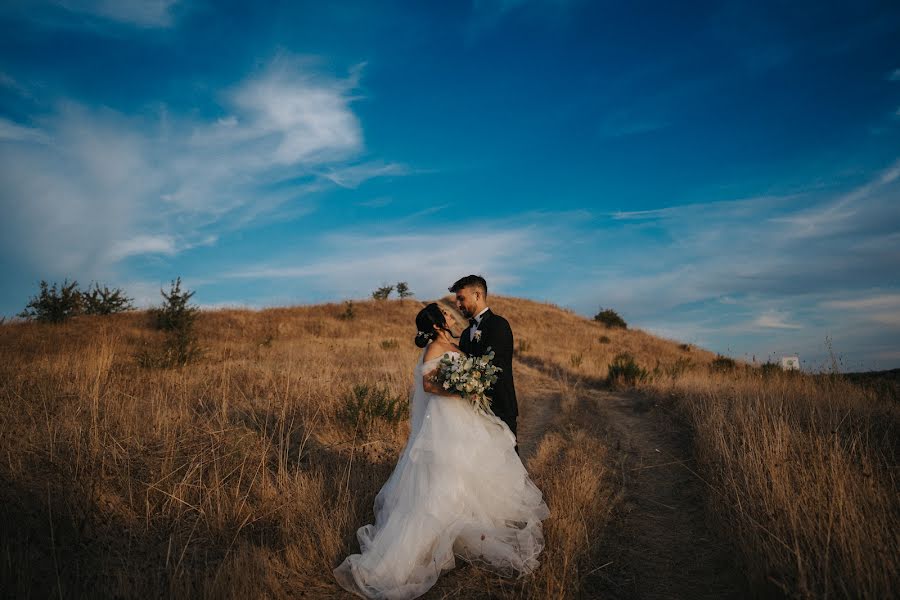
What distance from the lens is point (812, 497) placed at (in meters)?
4.27

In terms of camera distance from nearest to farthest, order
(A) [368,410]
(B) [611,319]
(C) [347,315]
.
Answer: (A) [368,410], (C) [347,315], (B) [611,319]

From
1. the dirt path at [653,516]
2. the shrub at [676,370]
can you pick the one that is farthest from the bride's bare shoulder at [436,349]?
the shrub at [676,370]

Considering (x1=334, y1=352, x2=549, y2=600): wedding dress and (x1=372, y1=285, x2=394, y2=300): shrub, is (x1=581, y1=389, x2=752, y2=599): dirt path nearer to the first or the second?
(x1=334, y1=352, x2=549, y2=600): wedding dress

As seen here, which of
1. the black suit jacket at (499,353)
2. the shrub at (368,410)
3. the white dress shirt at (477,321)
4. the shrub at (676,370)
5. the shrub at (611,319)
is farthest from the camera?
the shrub at (611,319)

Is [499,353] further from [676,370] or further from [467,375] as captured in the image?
[676,370]

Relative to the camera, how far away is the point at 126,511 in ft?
15.4

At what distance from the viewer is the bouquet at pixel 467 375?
4230mm

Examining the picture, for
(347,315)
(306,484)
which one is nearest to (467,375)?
(306,484)

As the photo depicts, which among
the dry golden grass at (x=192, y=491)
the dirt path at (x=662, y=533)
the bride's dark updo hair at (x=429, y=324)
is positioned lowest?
the dirt path at (x=662, y=533)

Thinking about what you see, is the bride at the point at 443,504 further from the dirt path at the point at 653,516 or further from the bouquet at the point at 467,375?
the dirt path at the point at 653,516

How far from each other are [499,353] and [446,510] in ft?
5.26

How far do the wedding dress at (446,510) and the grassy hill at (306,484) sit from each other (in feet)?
0.83

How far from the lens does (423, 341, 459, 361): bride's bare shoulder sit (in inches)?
181

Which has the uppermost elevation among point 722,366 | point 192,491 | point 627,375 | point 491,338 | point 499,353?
point 491,338
